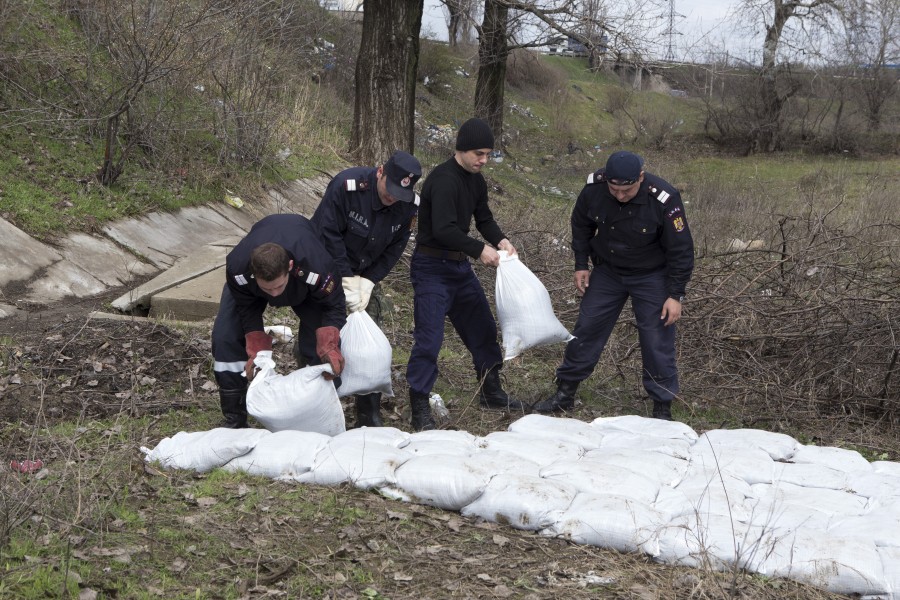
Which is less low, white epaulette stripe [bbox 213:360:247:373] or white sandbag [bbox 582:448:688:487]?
white epaulette stripe [bbox 213:360:247:373]

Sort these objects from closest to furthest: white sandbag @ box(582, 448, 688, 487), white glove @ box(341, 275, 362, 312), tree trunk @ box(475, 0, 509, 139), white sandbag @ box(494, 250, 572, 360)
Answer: white sandbag @ box(582, 448, 688, 487) → white glove @ box(341, 275, 362, 312) → white sandbag @ box(494, 250, 572, 360) → tree trunk @ box(475, 0, 509, 139)

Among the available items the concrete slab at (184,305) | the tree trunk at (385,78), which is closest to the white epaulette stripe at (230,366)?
the concrete slab at (184,305)

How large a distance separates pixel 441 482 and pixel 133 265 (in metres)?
4.72

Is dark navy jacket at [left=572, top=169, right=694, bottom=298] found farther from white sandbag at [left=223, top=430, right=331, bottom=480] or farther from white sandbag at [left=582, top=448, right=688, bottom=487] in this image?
white sandbag at [left=223, top=430, right=331, bottom=480]

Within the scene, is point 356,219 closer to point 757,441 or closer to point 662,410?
point 662,410

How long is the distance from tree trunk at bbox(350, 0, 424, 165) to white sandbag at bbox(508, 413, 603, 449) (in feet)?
21.7

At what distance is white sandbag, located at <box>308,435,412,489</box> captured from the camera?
12.1ft

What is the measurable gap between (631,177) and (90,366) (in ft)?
11.0

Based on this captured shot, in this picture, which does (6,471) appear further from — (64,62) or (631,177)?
(64,62)

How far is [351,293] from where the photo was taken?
4.47m

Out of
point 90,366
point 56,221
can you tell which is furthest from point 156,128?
point 90,366

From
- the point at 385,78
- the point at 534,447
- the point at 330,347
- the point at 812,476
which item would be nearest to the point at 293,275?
the point at 330,347

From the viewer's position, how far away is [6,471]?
3.17 meters

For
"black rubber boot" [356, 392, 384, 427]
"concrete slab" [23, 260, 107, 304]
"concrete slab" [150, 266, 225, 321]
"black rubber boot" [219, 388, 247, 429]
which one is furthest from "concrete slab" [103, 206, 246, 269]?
"black rubber boot" [356, 392, 384, 427]
